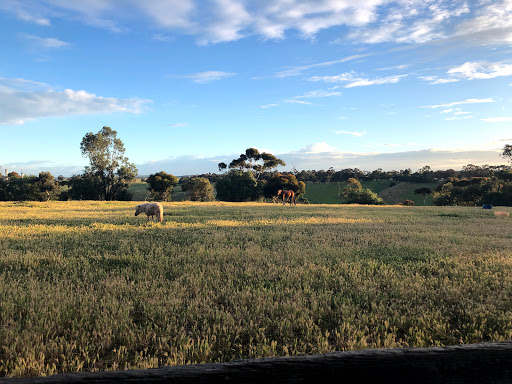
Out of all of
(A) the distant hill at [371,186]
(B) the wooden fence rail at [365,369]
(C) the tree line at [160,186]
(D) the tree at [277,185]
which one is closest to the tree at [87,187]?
(C) the tree line at [160,186]

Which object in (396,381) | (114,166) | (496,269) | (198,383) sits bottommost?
(496,269)

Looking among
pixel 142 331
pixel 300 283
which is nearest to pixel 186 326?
pixel 142 331

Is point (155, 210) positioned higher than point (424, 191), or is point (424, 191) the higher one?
point (155, 210)

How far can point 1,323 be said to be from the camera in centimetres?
471

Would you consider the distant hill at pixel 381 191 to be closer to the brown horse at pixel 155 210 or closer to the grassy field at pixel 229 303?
the brown horse at pixel 155 210

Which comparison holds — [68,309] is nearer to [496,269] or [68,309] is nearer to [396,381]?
[396,381]

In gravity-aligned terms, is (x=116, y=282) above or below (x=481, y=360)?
below

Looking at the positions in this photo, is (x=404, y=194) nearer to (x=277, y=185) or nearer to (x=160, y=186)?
(x=277, y=185)

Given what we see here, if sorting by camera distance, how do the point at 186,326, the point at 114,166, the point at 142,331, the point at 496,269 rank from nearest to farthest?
the point at 142,331 → the point at 186,326 → the point at 496,269 → the point at 114,166

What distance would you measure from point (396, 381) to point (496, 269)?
8137 mm

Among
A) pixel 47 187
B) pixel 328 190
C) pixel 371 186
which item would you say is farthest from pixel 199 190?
pixel 371 186

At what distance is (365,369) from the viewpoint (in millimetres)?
2055

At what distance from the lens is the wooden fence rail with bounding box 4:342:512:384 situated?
6.16 ft

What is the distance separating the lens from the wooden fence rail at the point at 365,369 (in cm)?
188
